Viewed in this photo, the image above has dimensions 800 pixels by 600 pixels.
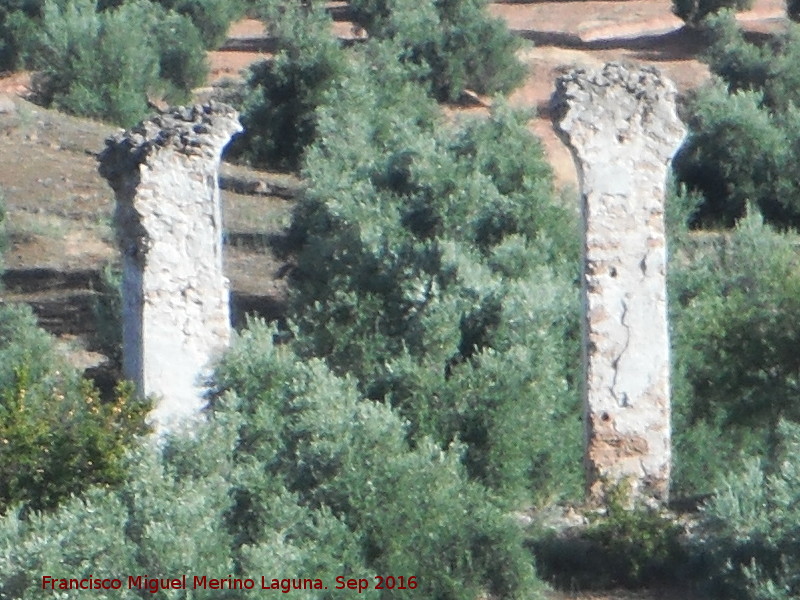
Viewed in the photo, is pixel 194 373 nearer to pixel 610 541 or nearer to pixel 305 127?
pixel 610 541

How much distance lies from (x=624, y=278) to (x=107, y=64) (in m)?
15.9

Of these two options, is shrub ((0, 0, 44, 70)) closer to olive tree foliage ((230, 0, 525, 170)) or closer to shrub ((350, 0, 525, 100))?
olive tree foliage ((230, 0, 525, 170))

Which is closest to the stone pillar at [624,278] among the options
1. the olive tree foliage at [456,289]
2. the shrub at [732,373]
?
the olive tree foliage at [456,289]

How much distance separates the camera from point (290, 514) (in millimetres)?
6719

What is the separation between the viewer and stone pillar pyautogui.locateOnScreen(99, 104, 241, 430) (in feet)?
29.6

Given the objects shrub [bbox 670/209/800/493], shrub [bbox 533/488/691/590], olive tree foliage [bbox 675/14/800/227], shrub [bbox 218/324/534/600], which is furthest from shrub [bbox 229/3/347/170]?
shrub [bbox 218/324/534/600]

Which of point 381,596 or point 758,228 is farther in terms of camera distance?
point 758,228

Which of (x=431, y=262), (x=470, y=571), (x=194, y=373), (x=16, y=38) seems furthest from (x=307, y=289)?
(x=16, y=38)

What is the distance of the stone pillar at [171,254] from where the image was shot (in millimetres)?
9016

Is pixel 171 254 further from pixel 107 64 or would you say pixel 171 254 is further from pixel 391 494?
pixel 107 64

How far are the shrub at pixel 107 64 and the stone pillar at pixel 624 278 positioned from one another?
1453 cm

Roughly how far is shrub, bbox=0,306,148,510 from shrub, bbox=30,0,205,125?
14.9m

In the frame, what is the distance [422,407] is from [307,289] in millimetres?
3668

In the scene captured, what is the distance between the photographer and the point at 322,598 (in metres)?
6.45
